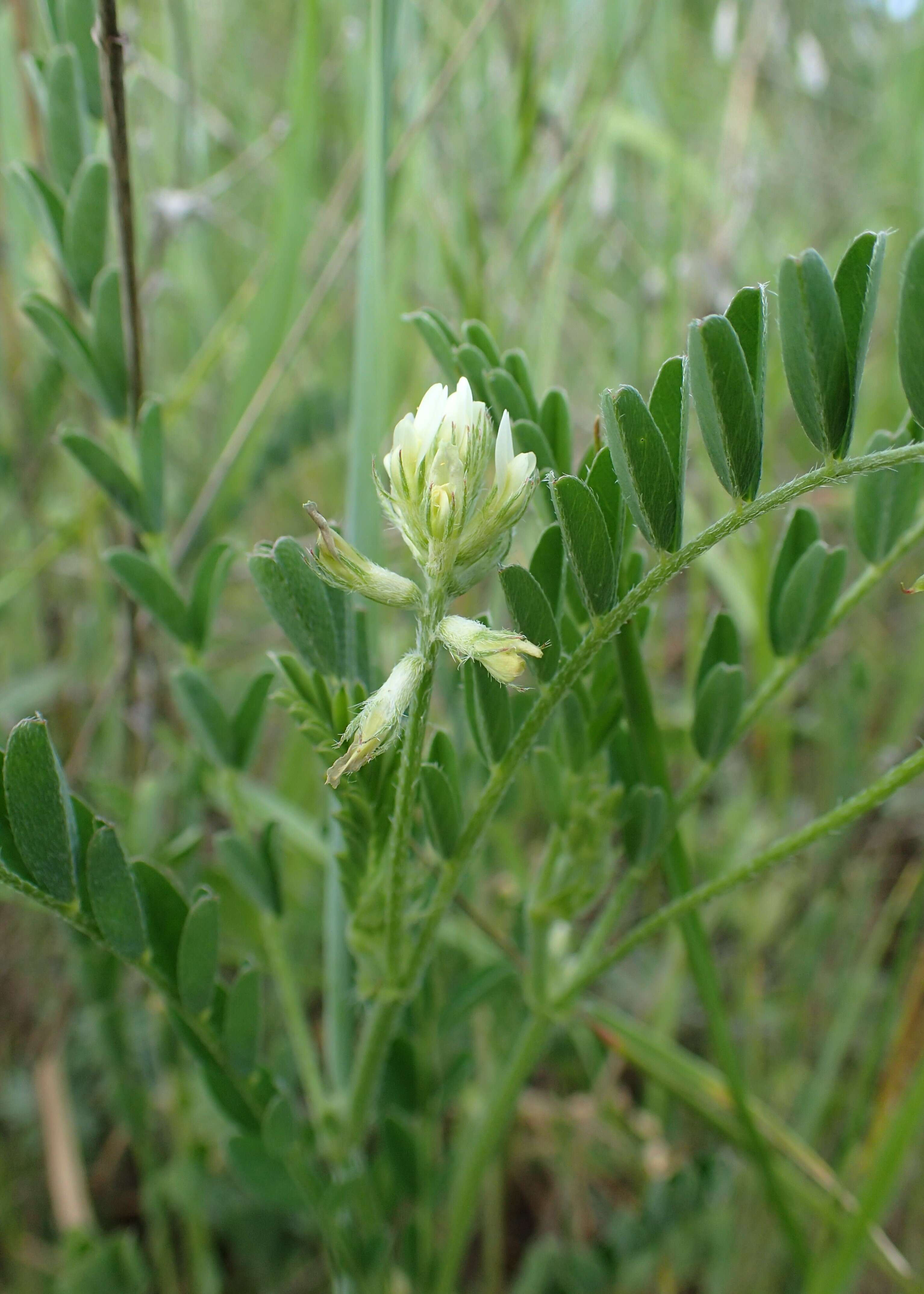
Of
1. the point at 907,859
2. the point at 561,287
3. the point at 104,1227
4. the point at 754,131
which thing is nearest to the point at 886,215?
the point at 754,131

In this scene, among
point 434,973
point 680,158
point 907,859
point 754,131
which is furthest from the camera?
point 754,131

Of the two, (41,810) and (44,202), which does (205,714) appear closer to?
(41,810)

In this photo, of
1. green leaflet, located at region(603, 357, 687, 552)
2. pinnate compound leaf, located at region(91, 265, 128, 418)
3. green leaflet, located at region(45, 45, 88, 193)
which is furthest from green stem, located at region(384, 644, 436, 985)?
green leaflet, located at region(45, 45, 88, 193)

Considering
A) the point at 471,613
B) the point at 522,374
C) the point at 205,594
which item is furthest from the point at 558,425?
the point at 471,613

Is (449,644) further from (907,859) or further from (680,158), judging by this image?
(907,859)

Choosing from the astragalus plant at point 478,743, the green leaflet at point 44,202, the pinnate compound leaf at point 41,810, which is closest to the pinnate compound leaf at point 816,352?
the astragalus plant at point 478,743

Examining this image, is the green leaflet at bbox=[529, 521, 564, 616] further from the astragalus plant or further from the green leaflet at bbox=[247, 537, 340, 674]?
the green leaflet at bbox=[247, 537, 340, 674]

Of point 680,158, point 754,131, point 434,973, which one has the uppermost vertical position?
point 754,131
